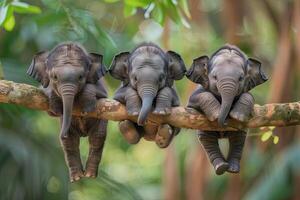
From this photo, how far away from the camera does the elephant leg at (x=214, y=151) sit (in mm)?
5926

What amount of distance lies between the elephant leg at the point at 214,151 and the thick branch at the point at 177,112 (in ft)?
1.01

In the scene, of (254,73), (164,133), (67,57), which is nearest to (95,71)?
(67,57)

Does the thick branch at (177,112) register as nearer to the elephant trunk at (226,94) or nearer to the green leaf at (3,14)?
the elephant trunk at (226,94)

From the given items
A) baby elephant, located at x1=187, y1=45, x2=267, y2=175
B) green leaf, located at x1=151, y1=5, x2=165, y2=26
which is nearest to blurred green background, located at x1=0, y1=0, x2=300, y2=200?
green leaf, located at x1=151, y1=5, x2=165, y2=26

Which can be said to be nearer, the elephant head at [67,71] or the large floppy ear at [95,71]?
the elephant head at [67,71]

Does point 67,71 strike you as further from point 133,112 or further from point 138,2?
point 138,2

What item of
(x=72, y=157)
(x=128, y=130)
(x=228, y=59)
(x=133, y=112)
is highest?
(x=228, y=59)

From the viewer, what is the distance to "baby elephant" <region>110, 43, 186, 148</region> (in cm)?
581

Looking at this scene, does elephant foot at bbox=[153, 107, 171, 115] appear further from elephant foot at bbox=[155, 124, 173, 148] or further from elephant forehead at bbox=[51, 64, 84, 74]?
elephant forehead at bbox=[51, 64, 84, 74]

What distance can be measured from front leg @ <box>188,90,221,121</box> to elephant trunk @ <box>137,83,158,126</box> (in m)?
0.29

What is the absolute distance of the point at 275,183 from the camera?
32.6 ft

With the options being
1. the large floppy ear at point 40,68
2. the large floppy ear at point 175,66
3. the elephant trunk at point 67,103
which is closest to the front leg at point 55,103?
the elephant trunk at point 67,103

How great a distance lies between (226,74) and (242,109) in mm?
292

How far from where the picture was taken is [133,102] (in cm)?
584
